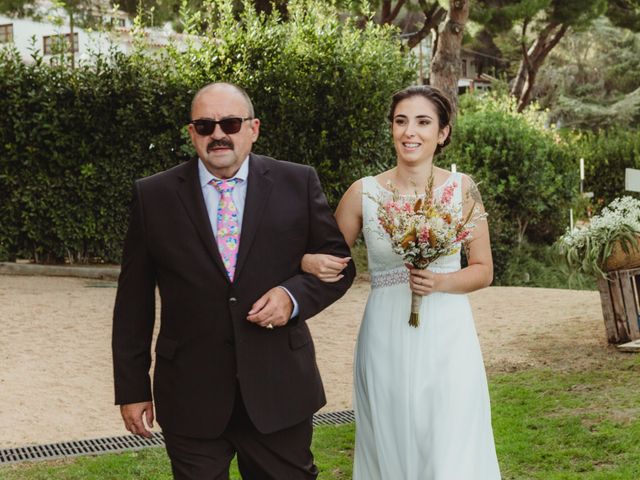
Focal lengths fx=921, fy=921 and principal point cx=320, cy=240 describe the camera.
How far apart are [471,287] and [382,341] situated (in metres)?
0.46

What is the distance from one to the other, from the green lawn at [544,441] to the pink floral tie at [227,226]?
2.60 meters

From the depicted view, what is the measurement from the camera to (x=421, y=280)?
3.79 meters

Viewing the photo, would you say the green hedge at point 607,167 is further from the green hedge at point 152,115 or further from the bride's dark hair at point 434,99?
the bride's dark hair at point 434,99

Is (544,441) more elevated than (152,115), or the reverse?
(152,115)

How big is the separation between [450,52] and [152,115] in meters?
7.16

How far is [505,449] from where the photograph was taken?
5.97 meters

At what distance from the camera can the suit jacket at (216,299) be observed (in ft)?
10.7

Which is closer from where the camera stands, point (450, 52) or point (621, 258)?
point (621, 258)

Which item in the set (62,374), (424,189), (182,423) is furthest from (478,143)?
(182,423)

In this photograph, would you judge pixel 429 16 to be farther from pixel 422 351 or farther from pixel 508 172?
pixel 422 351

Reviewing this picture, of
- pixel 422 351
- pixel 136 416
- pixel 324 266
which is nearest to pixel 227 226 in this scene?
pixel 324 266

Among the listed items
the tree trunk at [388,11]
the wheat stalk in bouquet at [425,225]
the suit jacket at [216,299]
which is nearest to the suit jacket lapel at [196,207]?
the suit jacket at [216,299]

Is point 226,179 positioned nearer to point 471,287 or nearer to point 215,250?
point 215,250

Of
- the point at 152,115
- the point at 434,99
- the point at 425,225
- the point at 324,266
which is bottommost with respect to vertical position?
the point at 324,266
